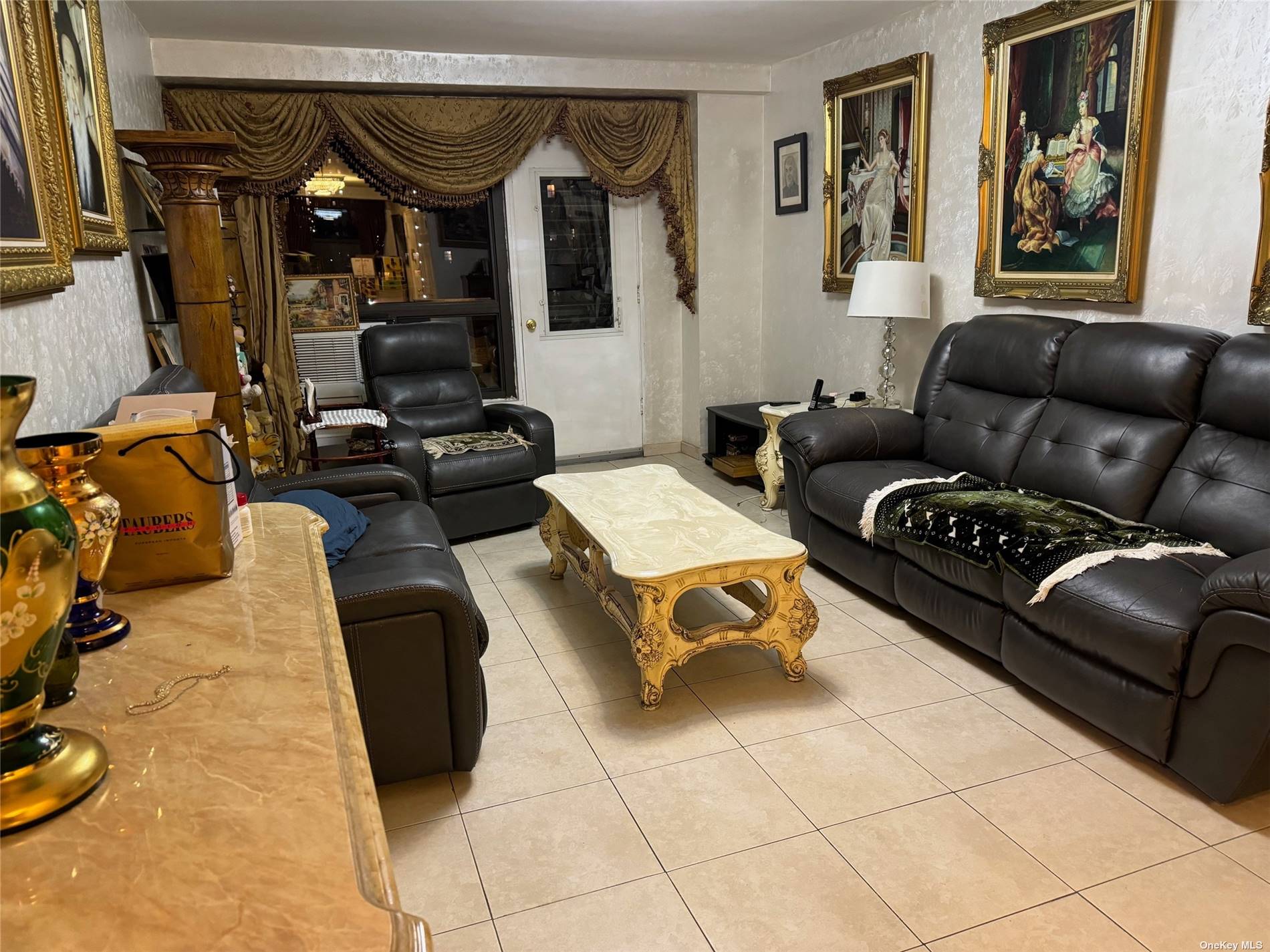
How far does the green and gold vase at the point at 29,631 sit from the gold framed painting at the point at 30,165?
1100 mm

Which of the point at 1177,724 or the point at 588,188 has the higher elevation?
the point at 588,188

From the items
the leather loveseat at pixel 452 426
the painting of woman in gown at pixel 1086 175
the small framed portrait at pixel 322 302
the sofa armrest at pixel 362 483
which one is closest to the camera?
the sofa armrest at pixel 362 483

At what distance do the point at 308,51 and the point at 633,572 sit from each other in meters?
3.60

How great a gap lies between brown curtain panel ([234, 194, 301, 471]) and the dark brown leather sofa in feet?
9.37

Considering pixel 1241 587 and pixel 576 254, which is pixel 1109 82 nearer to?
pixel 1241 587

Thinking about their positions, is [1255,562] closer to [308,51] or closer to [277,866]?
[277,866]

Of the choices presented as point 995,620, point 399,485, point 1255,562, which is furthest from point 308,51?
point 1255,562

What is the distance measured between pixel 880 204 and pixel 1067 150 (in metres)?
1.17

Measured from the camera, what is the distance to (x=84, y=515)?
3.47 feet

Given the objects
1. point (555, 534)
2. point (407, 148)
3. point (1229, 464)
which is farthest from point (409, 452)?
point (1229, 464)

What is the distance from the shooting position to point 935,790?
7.10ft

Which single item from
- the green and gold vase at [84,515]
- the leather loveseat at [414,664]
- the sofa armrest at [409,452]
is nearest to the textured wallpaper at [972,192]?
the sofa armrest at [409,452]

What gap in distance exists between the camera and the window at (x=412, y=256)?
4.96m

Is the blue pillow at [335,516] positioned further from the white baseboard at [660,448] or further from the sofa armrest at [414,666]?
the white baseboard at [660,448]
